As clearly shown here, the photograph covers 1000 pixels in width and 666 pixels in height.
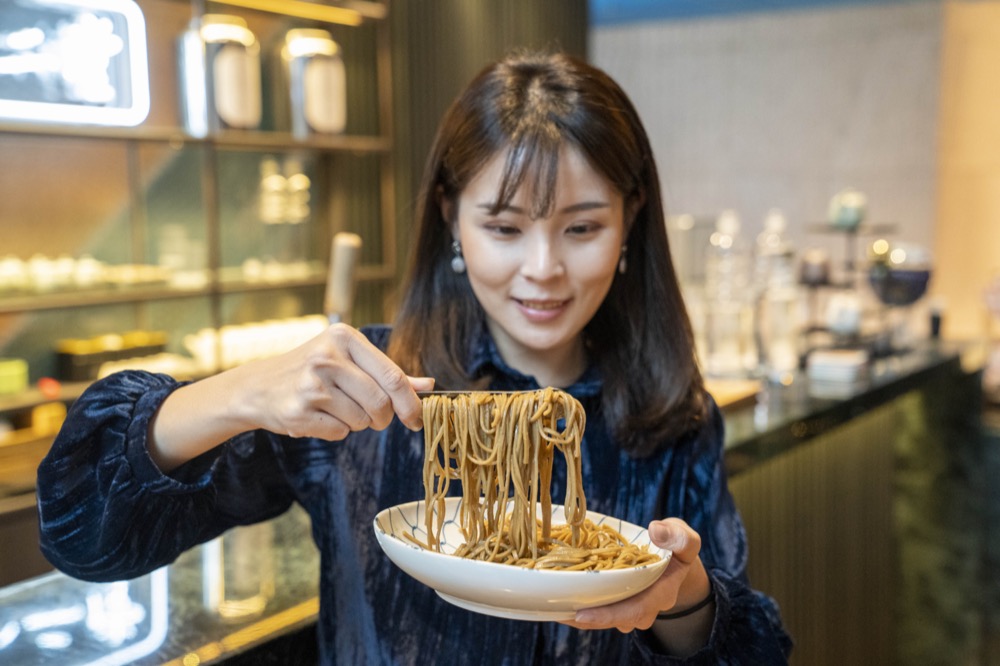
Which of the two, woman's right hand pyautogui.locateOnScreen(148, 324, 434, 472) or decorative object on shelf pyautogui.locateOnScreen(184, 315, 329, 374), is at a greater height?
woman's right hand pyautogui.locateOnScreen(148, 324, 434, 472)

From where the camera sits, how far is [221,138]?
14.0ft

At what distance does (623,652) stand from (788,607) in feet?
5.41

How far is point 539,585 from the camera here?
0.95 meters

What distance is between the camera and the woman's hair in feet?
4.68

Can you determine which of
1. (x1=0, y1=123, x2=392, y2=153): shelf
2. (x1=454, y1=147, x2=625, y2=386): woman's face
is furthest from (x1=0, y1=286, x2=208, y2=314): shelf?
(x1=454, y1=147, x2=625, y2=386): woman's face

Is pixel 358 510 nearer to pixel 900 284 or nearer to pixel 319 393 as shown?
pixel 319 393

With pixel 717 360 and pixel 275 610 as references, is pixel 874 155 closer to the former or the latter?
pixel 717 360

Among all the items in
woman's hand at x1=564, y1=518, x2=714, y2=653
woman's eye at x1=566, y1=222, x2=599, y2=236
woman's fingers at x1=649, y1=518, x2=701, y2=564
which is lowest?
woman's hand at x1=564, y1=518, x2=714, y2=653

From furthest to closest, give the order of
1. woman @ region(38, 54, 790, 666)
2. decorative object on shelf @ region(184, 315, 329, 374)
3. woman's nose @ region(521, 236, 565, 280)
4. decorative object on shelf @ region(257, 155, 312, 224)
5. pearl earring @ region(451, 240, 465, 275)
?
decorative object on shelf @ region(257, 155, 312, 224) < decorative object on shelf @ region(184, 315, 329, 374) < pearl earring @ region(451, 240, 465, 275) < woman's nose @ region(521, 236, 565, 280) < woman @ region(38, 54, 790, 666)

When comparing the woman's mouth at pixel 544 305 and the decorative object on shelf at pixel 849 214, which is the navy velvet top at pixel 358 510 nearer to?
the woman's mouth at pixel 544 305

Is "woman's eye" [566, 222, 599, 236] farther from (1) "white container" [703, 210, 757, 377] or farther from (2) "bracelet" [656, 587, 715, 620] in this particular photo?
(1) "white container" [703, 210, 757, 377]

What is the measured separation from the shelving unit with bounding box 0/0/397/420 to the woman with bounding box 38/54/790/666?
2609 mm

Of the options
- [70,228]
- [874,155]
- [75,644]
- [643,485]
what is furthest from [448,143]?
[874,155]

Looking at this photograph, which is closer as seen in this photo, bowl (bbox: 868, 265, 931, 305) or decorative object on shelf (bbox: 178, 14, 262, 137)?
bowl (bbox: 868, 265, 931, 305)
